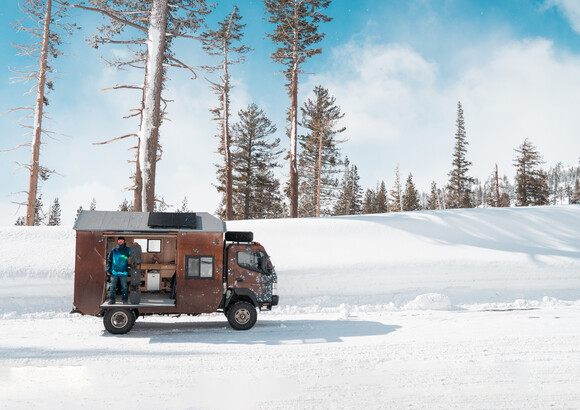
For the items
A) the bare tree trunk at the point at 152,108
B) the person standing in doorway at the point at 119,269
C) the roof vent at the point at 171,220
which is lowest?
the person standing in doorway at the point at 119,269

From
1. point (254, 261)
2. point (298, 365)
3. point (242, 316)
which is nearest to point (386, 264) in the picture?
point (254, 261)

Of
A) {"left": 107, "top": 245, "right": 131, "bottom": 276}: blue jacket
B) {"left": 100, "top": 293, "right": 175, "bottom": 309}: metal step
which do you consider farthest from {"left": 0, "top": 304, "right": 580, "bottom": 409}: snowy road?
{"left": 107, "top": 245, "right": 131, "bottom": 276}: blue jacket

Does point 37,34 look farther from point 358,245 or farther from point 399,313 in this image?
point 399,313

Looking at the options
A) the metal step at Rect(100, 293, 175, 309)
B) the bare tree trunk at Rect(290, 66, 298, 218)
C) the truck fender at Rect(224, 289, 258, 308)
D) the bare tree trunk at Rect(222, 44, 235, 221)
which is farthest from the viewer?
the bare tree trunk at Rect(222, 44, 235, 221)

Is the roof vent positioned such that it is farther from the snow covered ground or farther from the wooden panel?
the snow covered ground

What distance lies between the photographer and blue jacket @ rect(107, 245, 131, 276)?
992 centimetres

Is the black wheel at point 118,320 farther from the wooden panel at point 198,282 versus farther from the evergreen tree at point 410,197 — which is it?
the evergreen tree at point 410,197

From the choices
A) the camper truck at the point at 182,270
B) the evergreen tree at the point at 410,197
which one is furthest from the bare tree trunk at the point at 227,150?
the evergreen tree at the point at 410,197

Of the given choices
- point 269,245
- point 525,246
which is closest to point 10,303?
point 269,245

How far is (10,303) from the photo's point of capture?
12750 mm

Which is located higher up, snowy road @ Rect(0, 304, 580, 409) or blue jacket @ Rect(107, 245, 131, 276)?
blue jacket @ Rect(107, 245, 131, 276)

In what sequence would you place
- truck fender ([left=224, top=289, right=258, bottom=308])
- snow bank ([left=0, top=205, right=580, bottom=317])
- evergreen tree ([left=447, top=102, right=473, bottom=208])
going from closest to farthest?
truck fender ([left=224, top=289, right=258, bottom=308])
snow bank ([left=0, top=205, right=580, bottom=317])
evergreen tree ([left=447, top=102, right=473, bottom=208])

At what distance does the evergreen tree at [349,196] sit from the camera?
58.0m

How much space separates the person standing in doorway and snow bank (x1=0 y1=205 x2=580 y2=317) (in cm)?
432
